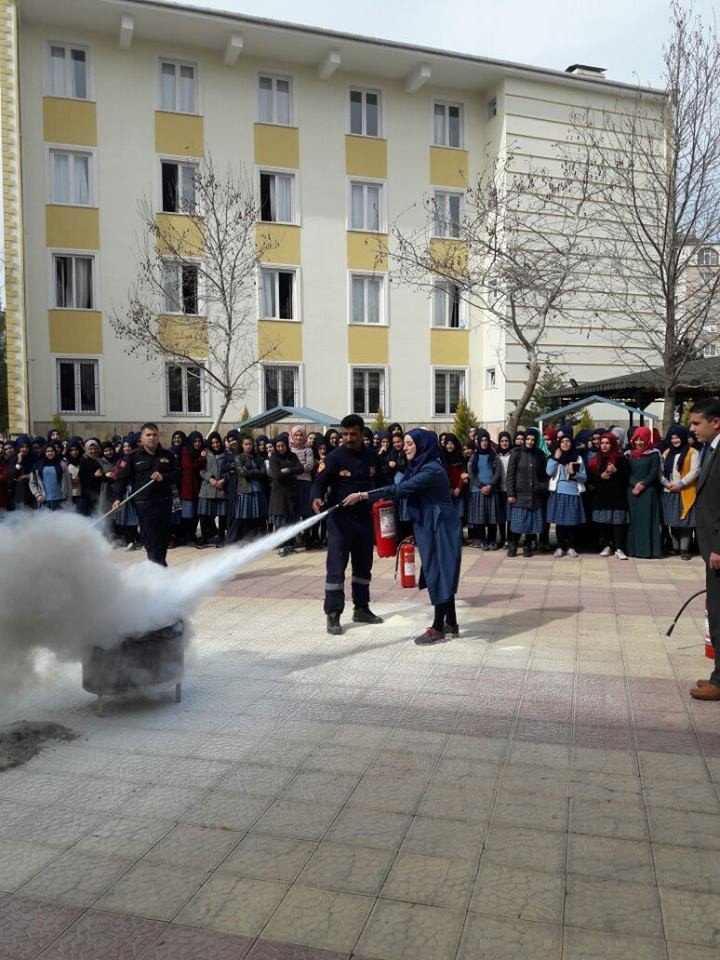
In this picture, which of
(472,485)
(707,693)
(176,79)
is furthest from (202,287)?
(707,693)

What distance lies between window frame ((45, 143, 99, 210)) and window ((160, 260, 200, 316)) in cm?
308

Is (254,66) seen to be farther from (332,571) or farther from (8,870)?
(8,870)

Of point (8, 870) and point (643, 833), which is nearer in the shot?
point (8, 870)

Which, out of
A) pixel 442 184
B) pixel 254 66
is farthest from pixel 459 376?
pixel 254 66

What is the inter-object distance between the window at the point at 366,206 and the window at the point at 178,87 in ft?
19.2

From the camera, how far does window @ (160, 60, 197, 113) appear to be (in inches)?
1025

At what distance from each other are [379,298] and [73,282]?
10069 millimetres

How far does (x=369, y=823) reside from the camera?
157 inches

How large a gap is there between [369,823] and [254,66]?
27788mm

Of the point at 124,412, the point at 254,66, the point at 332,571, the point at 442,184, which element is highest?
the point at 254,66

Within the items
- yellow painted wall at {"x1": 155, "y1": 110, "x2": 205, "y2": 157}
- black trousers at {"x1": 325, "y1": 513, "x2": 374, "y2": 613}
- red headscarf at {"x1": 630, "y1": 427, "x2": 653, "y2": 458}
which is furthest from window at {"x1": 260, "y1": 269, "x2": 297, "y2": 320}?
black trousers at {"x1": 325, "y1": 513, "x2": 374, "y2": 613}

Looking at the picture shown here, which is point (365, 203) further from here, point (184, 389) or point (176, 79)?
point (184, 389)

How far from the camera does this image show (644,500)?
40.7 feet

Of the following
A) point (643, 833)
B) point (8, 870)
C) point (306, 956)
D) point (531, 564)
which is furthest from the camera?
point (531, 564)
